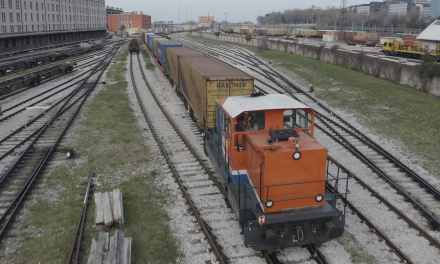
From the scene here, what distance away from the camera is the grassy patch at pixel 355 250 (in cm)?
812

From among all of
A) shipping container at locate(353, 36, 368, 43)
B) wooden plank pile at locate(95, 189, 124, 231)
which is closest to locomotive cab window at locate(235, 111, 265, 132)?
wooden plank pile at locate(95, 189, 124, 231)

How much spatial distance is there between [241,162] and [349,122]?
40.0 feet

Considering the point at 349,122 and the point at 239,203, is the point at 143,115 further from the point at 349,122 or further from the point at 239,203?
the point at 239,203

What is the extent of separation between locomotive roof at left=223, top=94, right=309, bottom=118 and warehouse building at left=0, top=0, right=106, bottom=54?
51.8m

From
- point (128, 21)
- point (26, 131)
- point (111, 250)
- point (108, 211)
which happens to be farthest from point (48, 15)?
point (128, 21)

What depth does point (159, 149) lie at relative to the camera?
15391 mm

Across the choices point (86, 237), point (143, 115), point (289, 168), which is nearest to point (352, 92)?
point (143, 115)

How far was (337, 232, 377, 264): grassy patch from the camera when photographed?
8125mm

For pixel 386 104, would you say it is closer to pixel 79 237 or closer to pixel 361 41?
pixel 79 237

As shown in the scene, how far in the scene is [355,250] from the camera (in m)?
8.48

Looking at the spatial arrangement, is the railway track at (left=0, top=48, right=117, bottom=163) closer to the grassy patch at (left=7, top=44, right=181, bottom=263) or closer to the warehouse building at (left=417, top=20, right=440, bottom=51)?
the grassy patch at (left=7, top=44, right=181, bottom=263)

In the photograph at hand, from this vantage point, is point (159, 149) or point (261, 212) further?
point (159, 149)

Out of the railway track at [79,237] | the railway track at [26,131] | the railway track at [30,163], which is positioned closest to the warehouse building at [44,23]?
the railway track at [26,131]

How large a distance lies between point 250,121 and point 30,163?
995 centimetres
